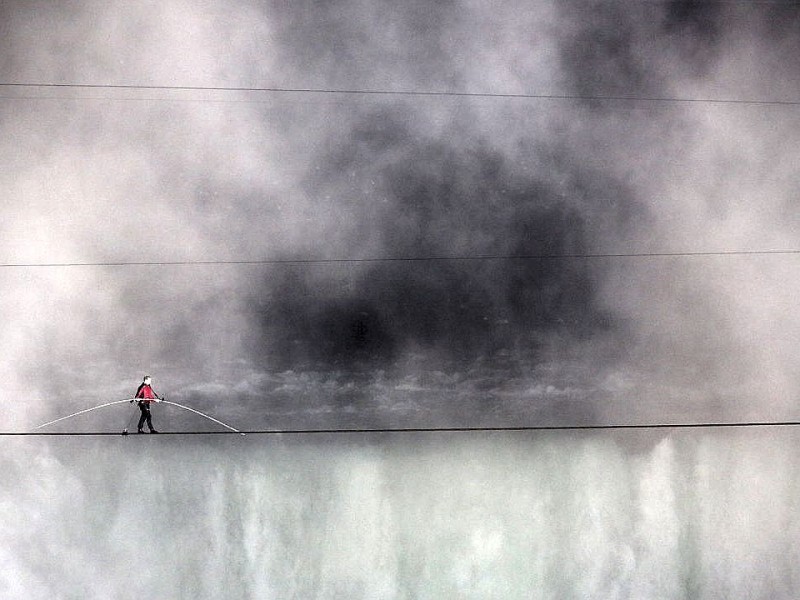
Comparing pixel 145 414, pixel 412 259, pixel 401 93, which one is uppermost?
pixel 401 93

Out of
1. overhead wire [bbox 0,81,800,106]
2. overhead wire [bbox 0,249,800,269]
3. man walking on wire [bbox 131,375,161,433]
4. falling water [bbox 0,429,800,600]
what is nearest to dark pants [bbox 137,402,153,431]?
man walking on wire [bbox 131,375,161,433]

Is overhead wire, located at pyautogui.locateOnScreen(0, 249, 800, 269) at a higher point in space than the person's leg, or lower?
higher

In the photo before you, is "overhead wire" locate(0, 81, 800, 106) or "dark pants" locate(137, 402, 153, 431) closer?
"dark pants" locate(137, 402, 153, 431)

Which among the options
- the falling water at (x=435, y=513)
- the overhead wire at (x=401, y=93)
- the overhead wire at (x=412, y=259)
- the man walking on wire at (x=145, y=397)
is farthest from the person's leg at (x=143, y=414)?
the overhead wire at (x=401, y=93)

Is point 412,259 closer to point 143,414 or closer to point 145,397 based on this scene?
point 145,397

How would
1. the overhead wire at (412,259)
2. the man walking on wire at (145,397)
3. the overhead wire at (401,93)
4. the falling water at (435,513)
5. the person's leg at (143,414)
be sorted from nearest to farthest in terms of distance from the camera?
1. the man walking on wire at (145,397)
2. the person's leg at (143,414)
3. the falling water at (435,513)
4. the overhead wire at (412,259)
5. the overhead wire at (401,93)

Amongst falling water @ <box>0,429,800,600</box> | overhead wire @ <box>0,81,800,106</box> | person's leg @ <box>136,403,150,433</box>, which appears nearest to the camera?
person's leg @ <box>136,403,150,433</box>

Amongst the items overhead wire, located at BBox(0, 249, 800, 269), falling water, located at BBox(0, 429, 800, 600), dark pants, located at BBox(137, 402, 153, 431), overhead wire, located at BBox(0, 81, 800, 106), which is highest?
overhead wire, located at BBox(0, 81, 800, 106)

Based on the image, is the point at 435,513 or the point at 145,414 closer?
the point at 145,414

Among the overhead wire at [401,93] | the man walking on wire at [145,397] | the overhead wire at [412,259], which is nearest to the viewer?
the man walking on wire at [145,397]

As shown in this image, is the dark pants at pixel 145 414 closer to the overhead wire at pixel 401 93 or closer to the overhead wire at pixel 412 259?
the overhead wire at pixel 412 259

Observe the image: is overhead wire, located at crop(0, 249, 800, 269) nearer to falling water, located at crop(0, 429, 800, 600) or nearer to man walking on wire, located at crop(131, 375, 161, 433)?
man walking on wire, located at crop(131, 375, 161, 433)

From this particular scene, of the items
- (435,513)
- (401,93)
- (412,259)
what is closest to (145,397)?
(412,259)
